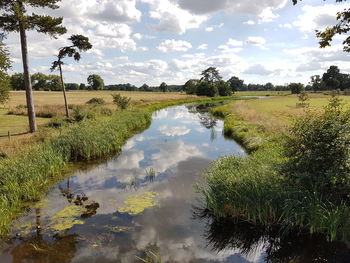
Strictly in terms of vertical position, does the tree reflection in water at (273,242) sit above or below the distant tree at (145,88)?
below

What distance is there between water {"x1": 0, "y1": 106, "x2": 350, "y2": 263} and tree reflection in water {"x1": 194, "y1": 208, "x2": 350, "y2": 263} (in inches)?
0.9

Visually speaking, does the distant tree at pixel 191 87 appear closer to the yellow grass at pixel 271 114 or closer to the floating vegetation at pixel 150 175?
the yellow grass at pixel 271 114

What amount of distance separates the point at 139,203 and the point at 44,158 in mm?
6062

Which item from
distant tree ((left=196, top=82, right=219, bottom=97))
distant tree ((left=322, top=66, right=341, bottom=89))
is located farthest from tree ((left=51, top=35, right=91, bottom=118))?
distant tree ((left=322, top=66, right=341, bottom=89))

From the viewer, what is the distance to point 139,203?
35.2 feet

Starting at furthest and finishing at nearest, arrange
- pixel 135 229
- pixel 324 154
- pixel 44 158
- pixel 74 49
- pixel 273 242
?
pixel 74 49
pixel 44 158
pixel 135 229
pixel 324 154
pixel 273 242

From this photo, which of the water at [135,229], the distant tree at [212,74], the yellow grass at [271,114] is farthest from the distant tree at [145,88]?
the water at [135,229]

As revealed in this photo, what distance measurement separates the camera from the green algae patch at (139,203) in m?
10.1

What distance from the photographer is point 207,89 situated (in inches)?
3531

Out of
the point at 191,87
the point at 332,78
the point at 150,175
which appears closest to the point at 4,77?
the point at 150,175

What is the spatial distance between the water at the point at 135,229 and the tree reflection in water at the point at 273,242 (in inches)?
0.9

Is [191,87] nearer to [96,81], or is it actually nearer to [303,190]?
[96,81]

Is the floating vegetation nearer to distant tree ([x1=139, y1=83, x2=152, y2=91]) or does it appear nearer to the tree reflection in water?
the tree reflection in water

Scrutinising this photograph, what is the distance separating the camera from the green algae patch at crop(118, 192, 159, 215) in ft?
33.2
